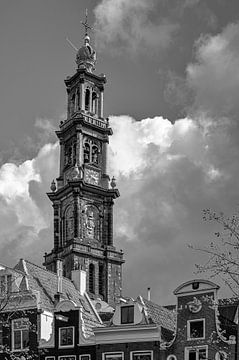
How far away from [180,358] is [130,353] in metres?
3.29

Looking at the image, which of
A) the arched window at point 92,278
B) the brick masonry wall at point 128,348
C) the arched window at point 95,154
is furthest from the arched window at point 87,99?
the brick masonry wall at point 128,348

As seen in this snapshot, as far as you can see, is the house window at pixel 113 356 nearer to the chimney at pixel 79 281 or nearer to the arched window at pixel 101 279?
the chimney at pixel 79 281

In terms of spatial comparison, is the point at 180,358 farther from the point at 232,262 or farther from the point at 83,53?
the point at 83,53

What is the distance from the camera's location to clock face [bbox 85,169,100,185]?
9788 centimetres

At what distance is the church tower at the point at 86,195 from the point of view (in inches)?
3703

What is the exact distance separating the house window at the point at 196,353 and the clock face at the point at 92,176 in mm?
50799

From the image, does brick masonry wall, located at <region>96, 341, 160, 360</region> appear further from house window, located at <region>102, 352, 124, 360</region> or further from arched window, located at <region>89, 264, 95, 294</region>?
arched window, located at <region>89, 264, 95, 294</region>

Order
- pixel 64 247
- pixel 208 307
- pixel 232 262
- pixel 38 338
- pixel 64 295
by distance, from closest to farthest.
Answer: pixel 232 262, pixel 208 307, pixel 38 338, pixel 64 295, pixel 64 247

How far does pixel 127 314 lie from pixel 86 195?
156 ft

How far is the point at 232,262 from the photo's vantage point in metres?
32.2

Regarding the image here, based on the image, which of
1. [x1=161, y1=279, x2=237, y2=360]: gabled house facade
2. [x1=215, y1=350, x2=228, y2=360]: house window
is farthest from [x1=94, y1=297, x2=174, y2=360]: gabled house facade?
[x1=215, y1=350, x2=228, y2=360]: house window

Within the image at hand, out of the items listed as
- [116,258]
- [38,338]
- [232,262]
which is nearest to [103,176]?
[116,258]

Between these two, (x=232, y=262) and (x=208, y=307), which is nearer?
(x=232, y=262)

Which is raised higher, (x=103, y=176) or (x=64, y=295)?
(x=103, y=176)
